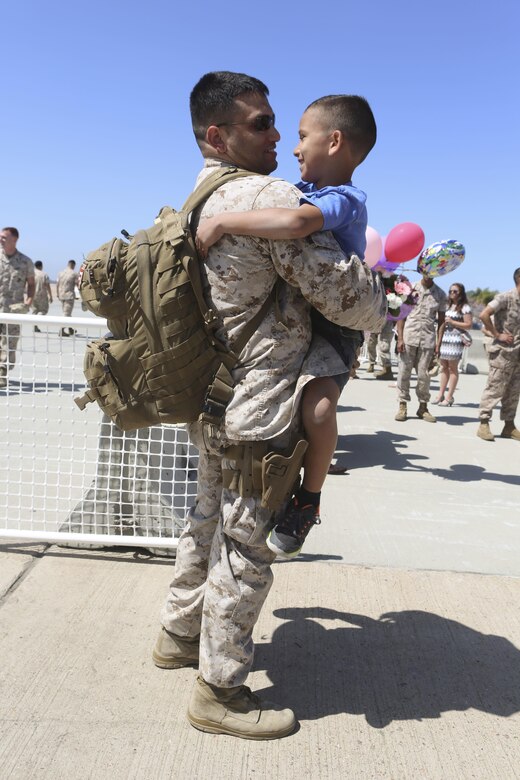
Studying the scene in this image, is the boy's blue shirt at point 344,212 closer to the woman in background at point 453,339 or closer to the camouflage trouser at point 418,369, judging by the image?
the camouflage trouser at point 418,369

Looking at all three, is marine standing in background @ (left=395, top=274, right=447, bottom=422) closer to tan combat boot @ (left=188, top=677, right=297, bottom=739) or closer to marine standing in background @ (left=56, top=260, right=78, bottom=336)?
tan combat boot @ (left=188, top=677, right=297, bottom=739)

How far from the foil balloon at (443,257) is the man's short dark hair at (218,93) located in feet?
21.1

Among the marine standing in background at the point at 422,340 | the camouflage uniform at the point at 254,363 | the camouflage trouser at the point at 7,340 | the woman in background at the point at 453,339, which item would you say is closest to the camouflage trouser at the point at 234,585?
the camouflage uniform at the point at 254,363

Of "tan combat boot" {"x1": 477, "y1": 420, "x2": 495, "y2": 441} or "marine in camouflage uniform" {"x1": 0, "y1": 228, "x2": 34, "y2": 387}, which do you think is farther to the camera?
"marine in camouflage uniform" {"x1": 0, "y1": 228, "x2": 34, "y2": 387}

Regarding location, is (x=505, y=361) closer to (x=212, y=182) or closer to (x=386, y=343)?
(x=386, y=343)

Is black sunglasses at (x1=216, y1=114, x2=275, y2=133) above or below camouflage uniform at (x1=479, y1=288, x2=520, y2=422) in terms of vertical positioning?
above

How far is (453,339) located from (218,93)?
8755mm

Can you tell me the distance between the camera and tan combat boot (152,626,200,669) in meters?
2.64

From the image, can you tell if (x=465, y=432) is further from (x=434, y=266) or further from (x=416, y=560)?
(x=416, y=560)

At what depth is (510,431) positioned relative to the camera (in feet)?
26.8

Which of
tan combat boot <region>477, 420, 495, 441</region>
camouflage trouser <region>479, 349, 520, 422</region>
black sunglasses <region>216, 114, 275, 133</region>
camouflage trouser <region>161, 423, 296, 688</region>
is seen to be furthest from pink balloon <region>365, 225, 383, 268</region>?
camouflage trouser <region>161, 423, 296, 688</region>

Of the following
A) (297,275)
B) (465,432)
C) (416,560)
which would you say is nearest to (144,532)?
(416,560)

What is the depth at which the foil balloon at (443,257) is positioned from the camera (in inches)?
323

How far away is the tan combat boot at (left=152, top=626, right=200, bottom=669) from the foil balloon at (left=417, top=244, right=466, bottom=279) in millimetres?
6663
